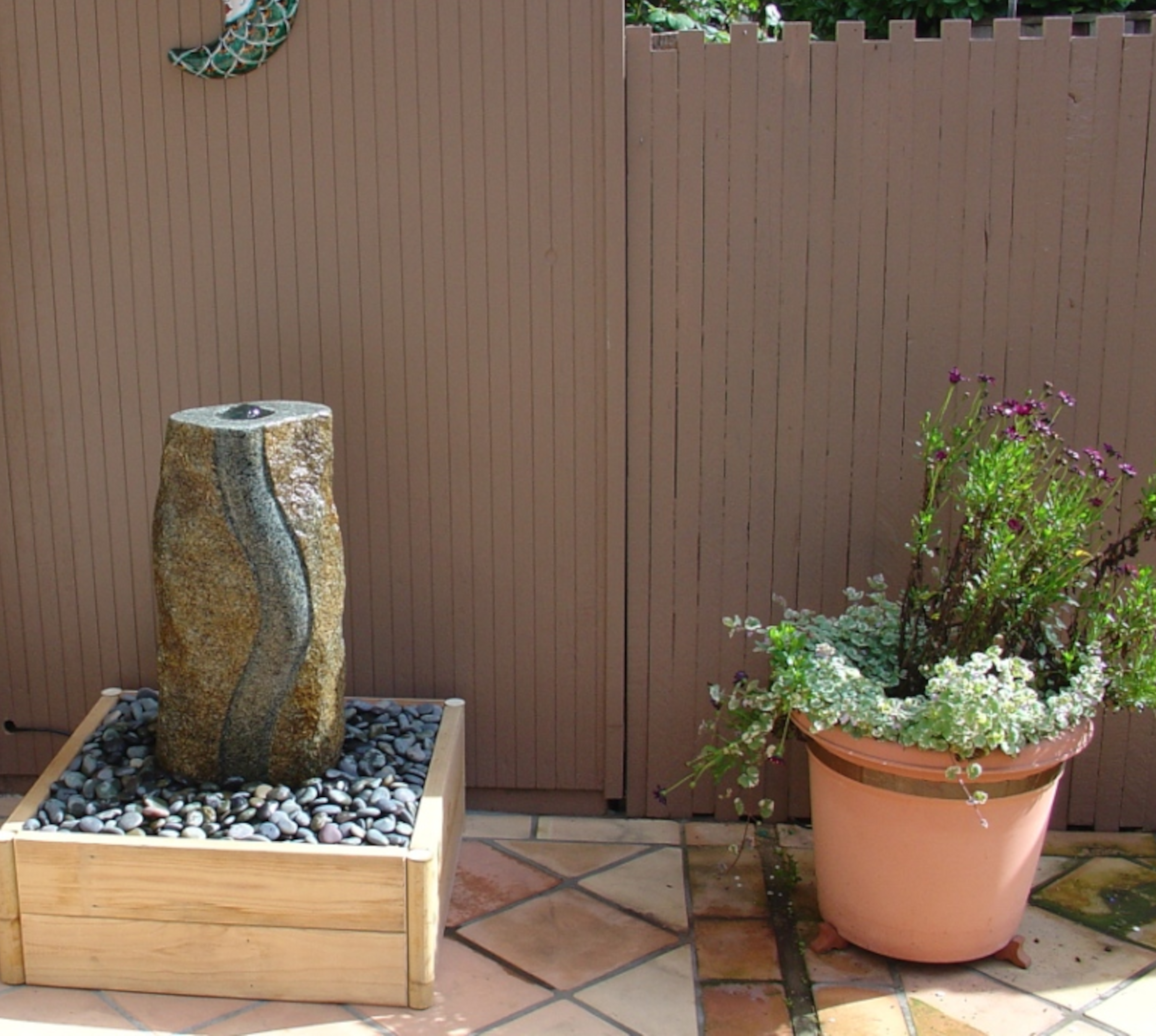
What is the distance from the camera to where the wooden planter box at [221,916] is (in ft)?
9.25

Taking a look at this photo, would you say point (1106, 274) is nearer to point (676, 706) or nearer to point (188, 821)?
point (676, 706)

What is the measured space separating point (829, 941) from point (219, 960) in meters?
1.35

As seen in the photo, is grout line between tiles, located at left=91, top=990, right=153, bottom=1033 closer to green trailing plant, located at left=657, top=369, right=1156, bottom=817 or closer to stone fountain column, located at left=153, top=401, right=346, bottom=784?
stone fountain column, located at left=153, top=401, right=346, bottom=784

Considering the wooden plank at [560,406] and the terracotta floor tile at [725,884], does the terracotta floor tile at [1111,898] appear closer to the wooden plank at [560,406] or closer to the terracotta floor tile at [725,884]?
the terracotta floor tile at [725,884]

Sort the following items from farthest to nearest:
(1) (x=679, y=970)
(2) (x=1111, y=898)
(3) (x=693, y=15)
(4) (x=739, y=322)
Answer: (3) (x=693, y=15), (4) (x=739, y=322), (2) (x=1111, y=898), (1) (x=679, y=970)

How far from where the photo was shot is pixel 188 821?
9.64 ft

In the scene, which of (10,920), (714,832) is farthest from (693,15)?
(10,920)

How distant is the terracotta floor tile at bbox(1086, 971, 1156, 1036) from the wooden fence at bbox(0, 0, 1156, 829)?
75 cm

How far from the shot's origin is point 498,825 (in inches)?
146

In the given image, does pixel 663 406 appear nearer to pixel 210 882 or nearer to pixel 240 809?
pixel 240 809

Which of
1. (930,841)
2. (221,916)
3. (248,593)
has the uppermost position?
(248,593)

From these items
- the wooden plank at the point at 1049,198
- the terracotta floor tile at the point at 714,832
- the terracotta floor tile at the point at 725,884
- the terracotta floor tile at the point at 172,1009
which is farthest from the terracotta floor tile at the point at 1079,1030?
the terracotta floor tile at the point at 172,1009

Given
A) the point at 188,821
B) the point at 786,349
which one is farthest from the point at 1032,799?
the point at 188,821

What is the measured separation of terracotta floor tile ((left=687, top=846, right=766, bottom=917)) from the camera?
130 inches
